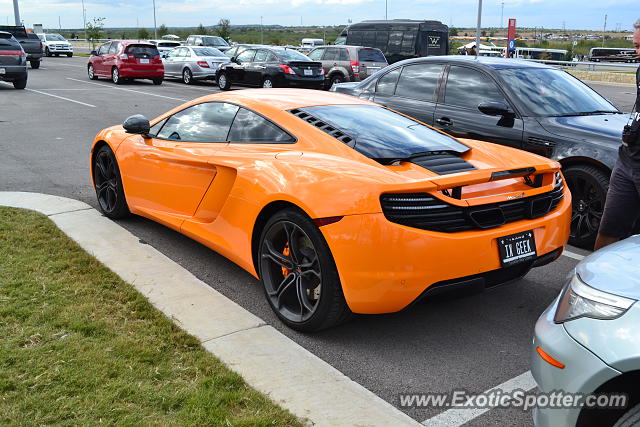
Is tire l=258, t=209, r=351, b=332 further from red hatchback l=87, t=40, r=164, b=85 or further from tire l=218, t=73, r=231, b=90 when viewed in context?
red hatchback l=87, t=40, r=164, b=85

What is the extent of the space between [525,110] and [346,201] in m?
3.51

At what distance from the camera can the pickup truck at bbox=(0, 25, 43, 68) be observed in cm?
2994

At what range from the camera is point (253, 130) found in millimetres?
4461

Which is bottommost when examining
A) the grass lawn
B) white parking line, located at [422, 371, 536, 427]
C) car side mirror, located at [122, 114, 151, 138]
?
white parking line, located at [422, 371, 536, 427]

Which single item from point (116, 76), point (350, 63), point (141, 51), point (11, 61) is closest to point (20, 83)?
point (11, 61)

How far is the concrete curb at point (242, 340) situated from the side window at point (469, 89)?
366 centimetres

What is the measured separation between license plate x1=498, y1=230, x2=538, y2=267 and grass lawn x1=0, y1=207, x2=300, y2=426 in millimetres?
1527

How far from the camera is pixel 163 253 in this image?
5.27 m

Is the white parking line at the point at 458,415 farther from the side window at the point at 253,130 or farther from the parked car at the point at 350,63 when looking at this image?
the parked car at the point at 350,63

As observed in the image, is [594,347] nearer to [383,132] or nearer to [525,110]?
[383,132]

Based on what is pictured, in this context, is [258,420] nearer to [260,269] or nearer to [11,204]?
[260,269]

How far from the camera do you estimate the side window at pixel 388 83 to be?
7781 mm

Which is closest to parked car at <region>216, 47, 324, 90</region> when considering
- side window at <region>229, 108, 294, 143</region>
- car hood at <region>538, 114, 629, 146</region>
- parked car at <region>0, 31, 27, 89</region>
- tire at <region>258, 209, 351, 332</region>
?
parked car at <region>0, 31, 27, 89</region>

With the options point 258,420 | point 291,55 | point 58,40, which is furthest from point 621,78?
point 58,40
